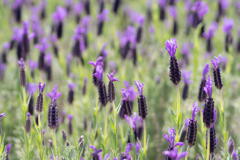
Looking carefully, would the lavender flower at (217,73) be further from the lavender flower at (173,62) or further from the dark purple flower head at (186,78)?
the dark purple flower head at (186,78)

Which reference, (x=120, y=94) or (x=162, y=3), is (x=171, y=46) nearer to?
(x=120, y=94)

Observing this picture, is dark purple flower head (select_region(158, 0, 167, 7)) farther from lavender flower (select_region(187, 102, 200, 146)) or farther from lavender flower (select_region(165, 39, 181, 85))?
lavender flower (select_region(187, 102, 200, 146))

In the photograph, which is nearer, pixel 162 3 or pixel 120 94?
pixel 120 94

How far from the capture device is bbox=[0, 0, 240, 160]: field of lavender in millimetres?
2305

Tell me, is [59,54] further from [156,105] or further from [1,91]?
[156,105]

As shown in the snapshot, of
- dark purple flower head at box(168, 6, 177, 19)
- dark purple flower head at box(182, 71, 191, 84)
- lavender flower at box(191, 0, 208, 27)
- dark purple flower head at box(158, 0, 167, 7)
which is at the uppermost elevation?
dark purple flower head at box(158, 0, 167, 7)

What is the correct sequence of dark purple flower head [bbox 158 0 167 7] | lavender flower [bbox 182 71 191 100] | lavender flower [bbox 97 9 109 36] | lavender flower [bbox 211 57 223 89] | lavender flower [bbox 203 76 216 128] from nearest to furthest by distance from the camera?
lavender flower [bbox 203 76 216 128]
lavender flower [bbox 211 57 223 89]
lavender flower [bbox 182 71 191 100]
lavender flower [bbox 97 9 109 36]
dark purple flower head [bbox 158 0 167 7]

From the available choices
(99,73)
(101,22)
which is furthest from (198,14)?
(99,73)

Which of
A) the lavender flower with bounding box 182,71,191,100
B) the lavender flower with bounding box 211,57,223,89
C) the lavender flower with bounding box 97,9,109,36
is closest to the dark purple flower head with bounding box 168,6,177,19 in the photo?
the lavender flower with bounding box 97,9,109,36

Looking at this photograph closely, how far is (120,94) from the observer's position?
141 inches

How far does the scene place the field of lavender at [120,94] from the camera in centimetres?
230

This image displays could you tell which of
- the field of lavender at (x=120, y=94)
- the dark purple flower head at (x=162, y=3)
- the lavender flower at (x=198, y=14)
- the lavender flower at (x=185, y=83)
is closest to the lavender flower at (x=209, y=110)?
the field of lavender at (x=120, y=94)

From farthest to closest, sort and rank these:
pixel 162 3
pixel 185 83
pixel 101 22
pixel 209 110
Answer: pixel 162 3, pixel 101 22, pixel 185 83, pixel 209 110

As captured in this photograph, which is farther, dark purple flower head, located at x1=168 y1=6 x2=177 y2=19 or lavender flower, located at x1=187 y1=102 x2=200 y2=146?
dark purple flower head, located at x1=168 y1=6 x2=177 y2=19
